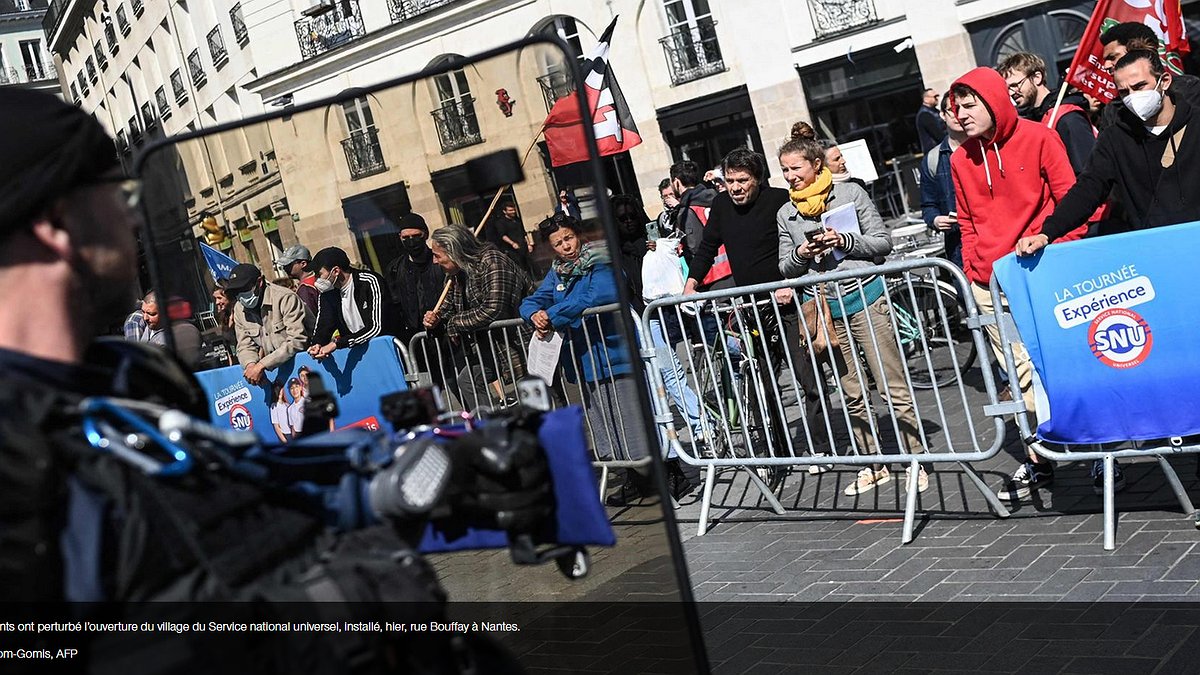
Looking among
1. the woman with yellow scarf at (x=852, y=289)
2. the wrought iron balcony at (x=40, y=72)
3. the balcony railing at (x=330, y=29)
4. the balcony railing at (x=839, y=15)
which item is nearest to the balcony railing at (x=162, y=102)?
the balcony railing at (x=330, y=29)

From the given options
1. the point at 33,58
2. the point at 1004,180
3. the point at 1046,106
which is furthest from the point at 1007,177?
the point at 33,58

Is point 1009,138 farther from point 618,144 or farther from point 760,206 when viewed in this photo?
point 618,144

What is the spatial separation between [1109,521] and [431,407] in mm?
4249

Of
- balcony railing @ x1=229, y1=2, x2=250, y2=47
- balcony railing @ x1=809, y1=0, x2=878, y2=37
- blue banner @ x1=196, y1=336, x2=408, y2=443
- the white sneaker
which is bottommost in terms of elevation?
the white sneaker

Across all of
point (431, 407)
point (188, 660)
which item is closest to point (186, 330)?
point (431, 407)

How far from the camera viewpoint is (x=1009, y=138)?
6344mm

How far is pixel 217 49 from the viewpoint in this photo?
36688mm

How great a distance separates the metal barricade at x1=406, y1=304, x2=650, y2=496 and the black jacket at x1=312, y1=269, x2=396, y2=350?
0.06 metres

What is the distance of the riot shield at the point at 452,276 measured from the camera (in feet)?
6.90

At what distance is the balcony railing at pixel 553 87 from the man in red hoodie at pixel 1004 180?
451 cm

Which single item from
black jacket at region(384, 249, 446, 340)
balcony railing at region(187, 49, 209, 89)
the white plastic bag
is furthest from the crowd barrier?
balcony railing at region(187, 49, 209, 89)

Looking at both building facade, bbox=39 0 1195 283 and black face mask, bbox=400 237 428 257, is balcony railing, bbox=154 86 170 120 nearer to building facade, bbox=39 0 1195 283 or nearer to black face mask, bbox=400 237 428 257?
building facade, bbox=39 0 1195 283

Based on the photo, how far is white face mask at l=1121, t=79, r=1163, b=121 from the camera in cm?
584

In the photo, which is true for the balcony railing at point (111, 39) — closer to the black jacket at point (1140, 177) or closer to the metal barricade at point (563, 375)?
the black jacket at point (1140, 177)
